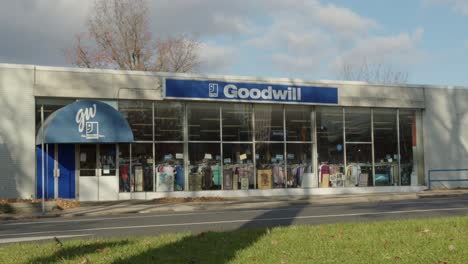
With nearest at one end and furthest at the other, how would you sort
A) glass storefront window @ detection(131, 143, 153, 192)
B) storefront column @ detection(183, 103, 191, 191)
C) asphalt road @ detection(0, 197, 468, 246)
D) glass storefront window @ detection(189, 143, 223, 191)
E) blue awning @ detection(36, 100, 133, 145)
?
asphalt road @ detection(0, 197, 468, 246) → blue awning @ detection(36, 100, 133, 145) → glass storefront window @ detection(131, 143, 153, 192) → storefront column @ detection(183, 103, 191, 191) → glass storefront window @ detection(189, 143, 223, 191)

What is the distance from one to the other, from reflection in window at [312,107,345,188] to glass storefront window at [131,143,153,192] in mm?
7915

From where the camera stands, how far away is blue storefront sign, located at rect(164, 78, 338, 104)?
24000 millimetres

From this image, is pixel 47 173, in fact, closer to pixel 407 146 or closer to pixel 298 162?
pixel 298 162

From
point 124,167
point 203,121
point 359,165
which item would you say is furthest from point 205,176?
point 359,165

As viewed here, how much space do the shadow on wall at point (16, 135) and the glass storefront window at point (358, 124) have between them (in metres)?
14.2

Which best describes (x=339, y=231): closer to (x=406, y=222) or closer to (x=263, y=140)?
(x=406, y=222)

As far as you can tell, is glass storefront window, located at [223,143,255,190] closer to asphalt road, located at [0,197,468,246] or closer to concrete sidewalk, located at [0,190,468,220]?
concrete sidewalk, located at [0,190,468,220]

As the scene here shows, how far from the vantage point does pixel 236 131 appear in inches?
999

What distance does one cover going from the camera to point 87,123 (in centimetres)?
2119

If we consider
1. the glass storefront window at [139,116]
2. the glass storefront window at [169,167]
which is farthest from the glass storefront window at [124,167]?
the glass storefront window at [169,167]

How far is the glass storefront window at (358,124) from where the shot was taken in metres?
27.4

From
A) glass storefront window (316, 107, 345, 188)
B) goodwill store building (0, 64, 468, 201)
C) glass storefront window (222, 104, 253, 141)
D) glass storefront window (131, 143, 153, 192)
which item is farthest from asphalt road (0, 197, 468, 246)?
glass storefront window (316, 107, 345, 188)

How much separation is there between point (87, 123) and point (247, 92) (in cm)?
730

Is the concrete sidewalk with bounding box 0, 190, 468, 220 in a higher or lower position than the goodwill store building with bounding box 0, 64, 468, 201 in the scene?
lower
